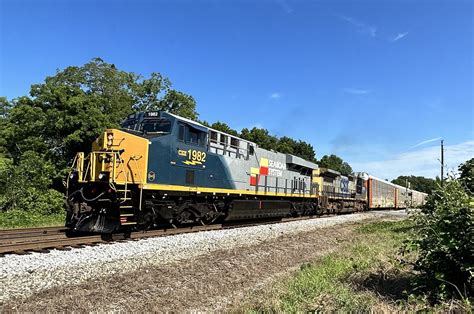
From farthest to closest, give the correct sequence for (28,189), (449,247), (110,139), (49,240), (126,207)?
(28,189) → (110,139) → (126,207) → (49,240) → (449,247)

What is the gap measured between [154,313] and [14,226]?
11.5 metres

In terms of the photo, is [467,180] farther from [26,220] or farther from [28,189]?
[28,189]

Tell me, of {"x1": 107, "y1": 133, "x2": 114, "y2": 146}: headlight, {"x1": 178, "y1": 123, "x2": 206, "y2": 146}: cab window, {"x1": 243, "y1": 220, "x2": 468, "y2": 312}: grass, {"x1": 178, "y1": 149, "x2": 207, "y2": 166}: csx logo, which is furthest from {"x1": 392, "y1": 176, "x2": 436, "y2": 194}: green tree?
{"x1": 107, "y1": 133, "x2": 114, "y2": 146}: headlight

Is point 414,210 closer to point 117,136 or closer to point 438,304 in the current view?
point 438,304

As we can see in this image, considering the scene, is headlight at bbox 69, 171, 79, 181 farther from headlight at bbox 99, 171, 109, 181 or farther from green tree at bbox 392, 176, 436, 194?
green tree at bbox 392, 176, 436, 194

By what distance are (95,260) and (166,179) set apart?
15.3 ft

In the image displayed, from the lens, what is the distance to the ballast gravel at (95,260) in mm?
6289

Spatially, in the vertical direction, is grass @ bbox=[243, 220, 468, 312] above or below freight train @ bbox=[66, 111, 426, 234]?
below

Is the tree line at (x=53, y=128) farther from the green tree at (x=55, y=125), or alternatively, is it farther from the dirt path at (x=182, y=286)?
the dirt path at (x=182, y=286)

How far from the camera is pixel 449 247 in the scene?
4.42m

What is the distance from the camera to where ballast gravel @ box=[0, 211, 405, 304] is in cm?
629

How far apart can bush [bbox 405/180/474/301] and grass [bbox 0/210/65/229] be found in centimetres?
1391

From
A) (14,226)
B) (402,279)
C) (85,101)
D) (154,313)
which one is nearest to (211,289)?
(154,313)

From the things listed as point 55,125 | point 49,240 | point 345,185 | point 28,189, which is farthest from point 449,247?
point 345,185
